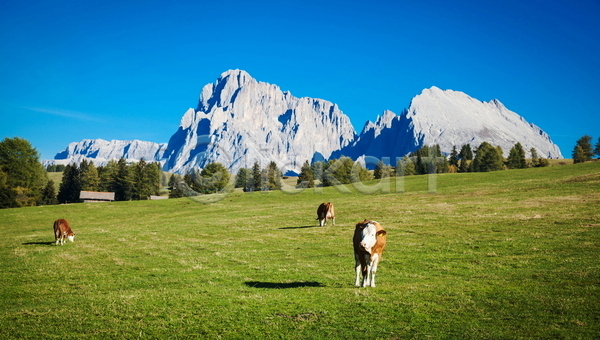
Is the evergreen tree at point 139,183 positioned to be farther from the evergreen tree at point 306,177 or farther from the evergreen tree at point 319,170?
the evergreen tree at point 319,170

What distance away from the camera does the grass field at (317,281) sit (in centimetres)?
948

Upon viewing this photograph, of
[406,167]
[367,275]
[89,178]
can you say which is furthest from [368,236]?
[406,167]

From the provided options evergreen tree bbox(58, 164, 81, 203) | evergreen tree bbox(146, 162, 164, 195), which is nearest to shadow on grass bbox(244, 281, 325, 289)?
evergreen tree bbox(146, 162, 164, 195)

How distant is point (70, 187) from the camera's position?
356 feet

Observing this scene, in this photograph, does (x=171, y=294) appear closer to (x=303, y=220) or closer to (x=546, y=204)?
(x=303, y=220)

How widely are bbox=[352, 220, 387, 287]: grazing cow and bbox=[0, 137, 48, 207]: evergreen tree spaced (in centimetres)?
8335

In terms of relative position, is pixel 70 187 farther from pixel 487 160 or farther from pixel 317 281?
pixel 487 160

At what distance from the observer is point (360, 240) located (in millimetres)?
A: 13242

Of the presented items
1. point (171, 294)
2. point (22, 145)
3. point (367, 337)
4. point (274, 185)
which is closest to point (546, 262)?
point (367, 337)

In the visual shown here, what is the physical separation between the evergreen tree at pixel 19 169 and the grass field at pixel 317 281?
178ft

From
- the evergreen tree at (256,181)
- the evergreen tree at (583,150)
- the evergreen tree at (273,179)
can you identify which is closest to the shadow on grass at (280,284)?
the evergreen tree at (273,179)

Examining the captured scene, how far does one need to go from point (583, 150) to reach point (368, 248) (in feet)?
449

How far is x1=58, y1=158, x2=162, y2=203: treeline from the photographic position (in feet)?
345

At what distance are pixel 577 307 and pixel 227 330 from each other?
10042 millimetres
